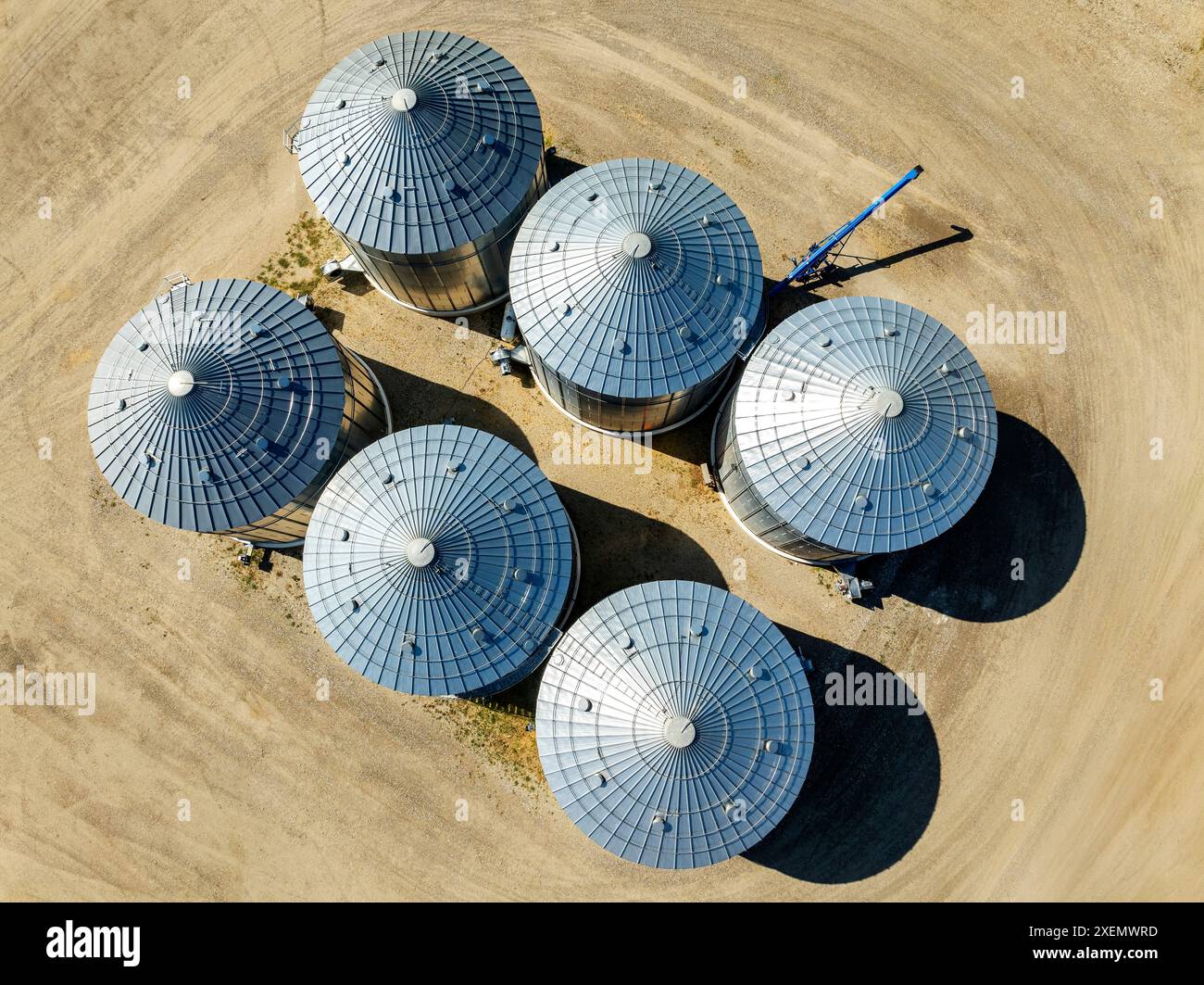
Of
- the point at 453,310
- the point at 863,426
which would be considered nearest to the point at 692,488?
the point at 863,426

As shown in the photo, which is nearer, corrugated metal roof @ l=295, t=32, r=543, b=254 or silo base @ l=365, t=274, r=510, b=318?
corrugated metal roof @ l=295, t=32, r=543, b=254

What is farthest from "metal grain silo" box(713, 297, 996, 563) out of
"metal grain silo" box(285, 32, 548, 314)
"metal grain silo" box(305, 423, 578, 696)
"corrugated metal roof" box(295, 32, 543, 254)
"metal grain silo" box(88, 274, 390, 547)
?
"metal grain silo" box(88, 274, 390, 547)

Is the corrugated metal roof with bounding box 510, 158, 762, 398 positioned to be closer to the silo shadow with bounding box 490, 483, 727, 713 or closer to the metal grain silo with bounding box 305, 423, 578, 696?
the metal grain silo with bounding box 305, 423, 578, 696

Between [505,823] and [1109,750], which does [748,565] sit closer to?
[505,823]

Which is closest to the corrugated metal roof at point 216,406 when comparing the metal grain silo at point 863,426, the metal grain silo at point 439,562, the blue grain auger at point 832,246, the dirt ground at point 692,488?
the metal grain silo at point 439,562

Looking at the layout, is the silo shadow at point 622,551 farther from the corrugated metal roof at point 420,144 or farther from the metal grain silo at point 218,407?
Result: the corrugated metal roof at point 420,144

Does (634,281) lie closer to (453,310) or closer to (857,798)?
(453,310)
